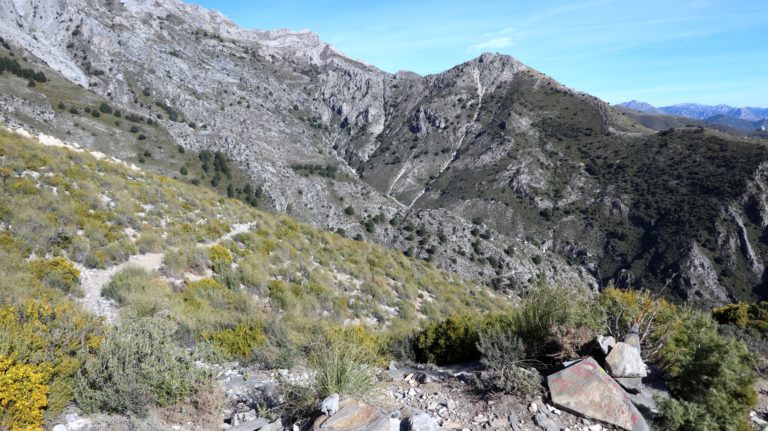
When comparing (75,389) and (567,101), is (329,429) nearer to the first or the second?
(75,389)

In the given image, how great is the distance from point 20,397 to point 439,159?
4746 inches

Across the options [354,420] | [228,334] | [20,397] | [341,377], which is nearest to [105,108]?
[228,334]

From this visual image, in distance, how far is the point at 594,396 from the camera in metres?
4.20

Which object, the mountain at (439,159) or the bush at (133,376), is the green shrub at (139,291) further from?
the mountain at (439,159)

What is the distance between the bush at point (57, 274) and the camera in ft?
26.8

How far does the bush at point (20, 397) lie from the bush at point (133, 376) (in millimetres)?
488

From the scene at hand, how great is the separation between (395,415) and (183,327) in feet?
16.2

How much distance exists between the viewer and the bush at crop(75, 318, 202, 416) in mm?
3916

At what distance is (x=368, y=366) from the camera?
14.8 ft

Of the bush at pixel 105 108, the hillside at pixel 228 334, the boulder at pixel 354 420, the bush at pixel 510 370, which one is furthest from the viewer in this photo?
the bush at pixel 105 108

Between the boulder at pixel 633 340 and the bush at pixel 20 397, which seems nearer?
the bush at pixel 20 397

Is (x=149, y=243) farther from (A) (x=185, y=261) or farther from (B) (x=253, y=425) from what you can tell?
(B) (x=253, y=425)

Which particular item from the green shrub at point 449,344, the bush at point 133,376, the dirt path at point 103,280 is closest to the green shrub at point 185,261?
the dirt path at point 103,280

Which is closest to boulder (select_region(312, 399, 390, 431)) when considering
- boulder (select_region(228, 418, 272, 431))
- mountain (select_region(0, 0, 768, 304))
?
boulder (select_region(228, 418, 272, 431))
